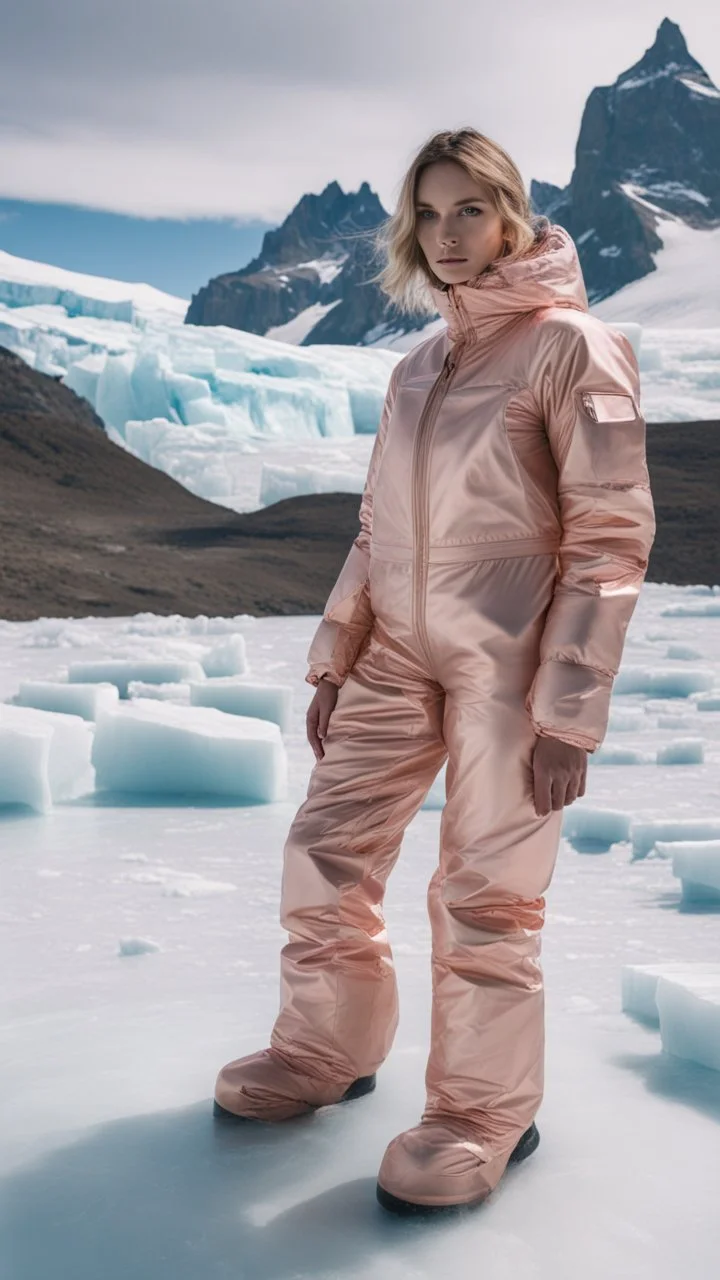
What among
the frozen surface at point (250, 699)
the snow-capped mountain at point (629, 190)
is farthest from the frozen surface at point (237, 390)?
the snow-capped mountain at point (629, 190)

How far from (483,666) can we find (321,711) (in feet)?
1.32

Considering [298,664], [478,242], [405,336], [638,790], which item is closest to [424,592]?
[478,242]

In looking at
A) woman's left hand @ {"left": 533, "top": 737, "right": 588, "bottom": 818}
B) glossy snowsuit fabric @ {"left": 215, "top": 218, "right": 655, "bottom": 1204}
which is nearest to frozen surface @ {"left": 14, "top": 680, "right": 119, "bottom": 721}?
glossy snowsuit fabric @ {"left": 215, "top": 218, "right": 655, "bottom": 1204}

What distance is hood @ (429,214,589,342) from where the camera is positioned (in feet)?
6.36

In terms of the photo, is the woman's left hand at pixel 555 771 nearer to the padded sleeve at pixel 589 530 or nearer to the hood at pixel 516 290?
the padded sleeve at pixel 589 530

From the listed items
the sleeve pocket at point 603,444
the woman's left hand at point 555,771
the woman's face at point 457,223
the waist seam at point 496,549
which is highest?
the woman's face at point 457,223

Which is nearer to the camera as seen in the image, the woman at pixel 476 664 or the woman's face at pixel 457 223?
the woman at pixel 476 664

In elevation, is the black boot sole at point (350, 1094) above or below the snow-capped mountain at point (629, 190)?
below

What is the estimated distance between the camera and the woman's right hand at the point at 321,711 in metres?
2.22

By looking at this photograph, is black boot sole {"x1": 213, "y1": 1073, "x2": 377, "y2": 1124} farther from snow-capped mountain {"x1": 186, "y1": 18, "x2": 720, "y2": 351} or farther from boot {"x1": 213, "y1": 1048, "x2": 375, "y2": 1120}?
snow-capped mountain {"x1": 186, "y1": 18, "x2": 720, "y2": 351}

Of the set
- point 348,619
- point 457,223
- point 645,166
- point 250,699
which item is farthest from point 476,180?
point 645,166

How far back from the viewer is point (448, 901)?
1.93 meters

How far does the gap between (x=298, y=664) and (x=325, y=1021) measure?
612cm

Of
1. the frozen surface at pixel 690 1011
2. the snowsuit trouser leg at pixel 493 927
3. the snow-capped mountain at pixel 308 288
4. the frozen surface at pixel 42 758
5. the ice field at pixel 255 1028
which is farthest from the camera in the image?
the snow-capped mountain at pixel 308 288
